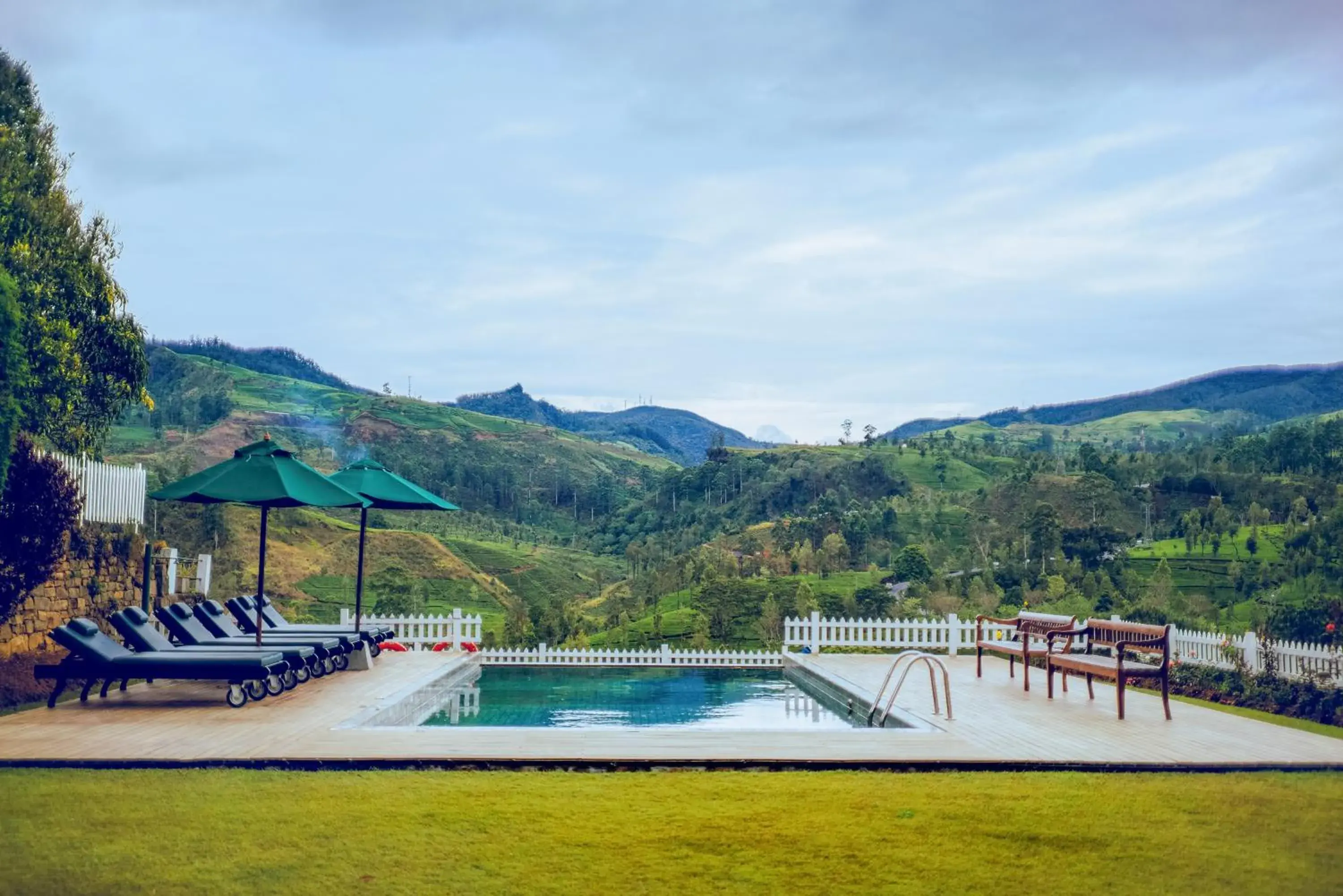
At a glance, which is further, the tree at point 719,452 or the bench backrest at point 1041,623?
the tree at point 719,452

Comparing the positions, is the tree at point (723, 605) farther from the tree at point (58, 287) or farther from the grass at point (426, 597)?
the grass at point (426, 597)

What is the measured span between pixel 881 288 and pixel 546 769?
18.3 meters

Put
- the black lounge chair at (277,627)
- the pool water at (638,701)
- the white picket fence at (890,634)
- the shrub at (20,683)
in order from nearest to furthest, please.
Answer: the shrub at (20,683), the pool water at (638,701), the black lounge chair at (277,627), the white picket fence at (890,634)

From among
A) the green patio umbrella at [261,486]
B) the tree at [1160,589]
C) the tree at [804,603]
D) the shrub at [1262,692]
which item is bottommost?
the shrub at [1262,692]

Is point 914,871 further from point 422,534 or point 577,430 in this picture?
point 577,430

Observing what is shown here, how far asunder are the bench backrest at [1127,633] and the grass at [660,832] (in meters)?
2.28

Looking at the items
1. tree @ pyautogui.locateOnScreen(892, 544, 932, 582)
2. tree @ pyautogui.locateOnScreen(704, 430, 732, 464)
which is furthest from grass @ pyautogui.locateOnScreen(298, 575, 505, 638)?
tree @ pyautogui.locateOnScreen(704, 430, 732, 464)

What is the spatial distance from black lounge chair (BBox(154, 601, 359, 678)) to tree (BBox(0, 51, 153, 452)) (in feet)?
21.0

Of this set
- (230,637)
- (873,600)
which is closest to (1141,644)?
(230,637)

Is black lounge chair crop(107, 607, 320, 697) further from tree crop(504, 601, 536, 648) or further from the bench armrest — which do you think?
tree crop(504, 601, 536, 648)

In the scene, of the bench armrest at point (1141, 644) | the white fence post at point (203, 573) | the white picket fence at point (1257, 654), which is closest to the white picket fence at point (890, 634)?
the white picket fence at point (1257, 654)

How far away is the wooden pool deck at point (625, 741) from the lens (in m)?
6.48

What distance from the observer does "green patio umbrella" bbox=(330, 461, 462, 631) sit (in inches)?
465

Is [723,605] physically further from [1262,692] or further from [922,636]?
[1262,692]
